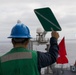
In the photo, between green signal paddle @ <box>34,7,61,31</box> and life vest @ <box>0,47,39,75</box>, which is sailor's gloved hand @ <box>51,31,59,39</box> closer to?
green signal paddle @ <box>34,7,61,31</box>

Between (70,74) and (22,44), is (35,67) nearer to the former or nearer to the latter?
(22,44)

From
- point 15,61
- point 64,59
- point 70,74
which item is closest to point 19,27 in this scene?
point 15,61

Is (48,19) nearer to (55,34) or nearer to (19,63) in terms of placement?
(55,34)

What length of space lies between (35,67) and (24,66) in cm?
13

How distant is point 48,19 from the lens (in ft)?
14.3

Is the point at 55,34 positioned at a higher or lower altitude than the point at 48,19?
lower

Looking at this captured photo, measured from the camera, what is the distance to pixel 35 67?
4062 millimetres

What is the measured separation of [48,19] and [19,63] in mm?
687

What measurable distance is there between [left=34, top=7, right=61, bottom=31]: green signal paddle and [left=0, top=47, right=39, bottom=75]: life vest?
0.46 meters

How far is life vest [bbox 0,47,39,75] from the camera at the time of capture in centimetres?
401

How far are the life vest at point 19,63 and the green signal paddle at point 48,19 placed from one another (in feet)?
1.51

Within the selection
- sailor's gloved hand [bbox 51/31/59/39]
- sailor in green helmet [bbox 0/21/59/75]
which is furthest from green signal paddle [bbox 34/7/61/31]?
sailor in green helmet [bbox 0/21/59/75]

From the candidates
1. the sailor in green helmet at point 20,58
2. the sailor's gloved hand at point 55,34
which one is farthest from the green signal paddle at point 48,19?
the sailor in green helmet at point 20,58

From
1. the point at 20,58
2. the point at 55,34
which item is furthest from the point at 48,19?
the point at 20,58
